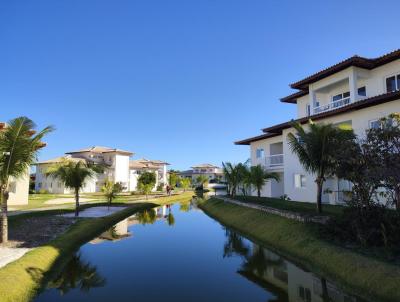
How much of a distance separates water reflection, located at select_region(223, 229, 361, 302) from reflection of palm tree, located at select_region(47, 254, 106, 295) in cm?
494

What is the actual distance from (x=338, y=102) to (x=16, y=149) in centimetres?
2021

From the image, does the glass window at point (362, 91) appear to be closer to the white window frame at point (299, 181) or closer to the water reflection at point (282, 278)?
the white window frame at point (299, 181)

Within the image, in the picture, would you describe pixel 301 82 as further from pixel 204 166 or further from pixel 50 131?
pixel 204 166

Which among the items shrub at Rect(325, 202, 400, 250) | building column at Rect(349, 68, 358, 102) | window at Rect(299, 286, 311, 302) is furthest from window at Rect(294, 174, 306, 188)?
window at Rect(299, 286, 311, 302)

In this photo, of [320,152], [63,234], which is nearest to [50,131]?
[63,234]

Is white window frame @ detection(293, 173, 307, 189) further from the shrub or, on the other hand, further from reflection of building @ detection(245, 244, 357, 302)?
reflection of building @ detection(245, 244, 357, 302)

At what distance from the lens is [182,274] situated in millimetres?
11305

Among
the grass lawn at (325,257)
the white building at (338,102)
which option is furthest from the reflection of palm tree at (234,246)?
the white building at (338,102)

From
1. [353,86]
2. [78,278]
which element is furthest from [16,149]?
[353,86]

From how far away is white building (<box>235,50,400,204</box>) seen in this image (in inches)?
743

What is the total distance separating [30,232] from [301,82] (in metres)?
20.6

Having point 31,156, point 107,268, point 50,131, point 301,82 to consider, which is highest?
point 301,82

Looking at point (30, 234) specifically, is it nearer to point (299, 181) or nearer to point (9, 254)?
point (9, 254)

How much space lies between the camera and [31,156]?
521 inches
